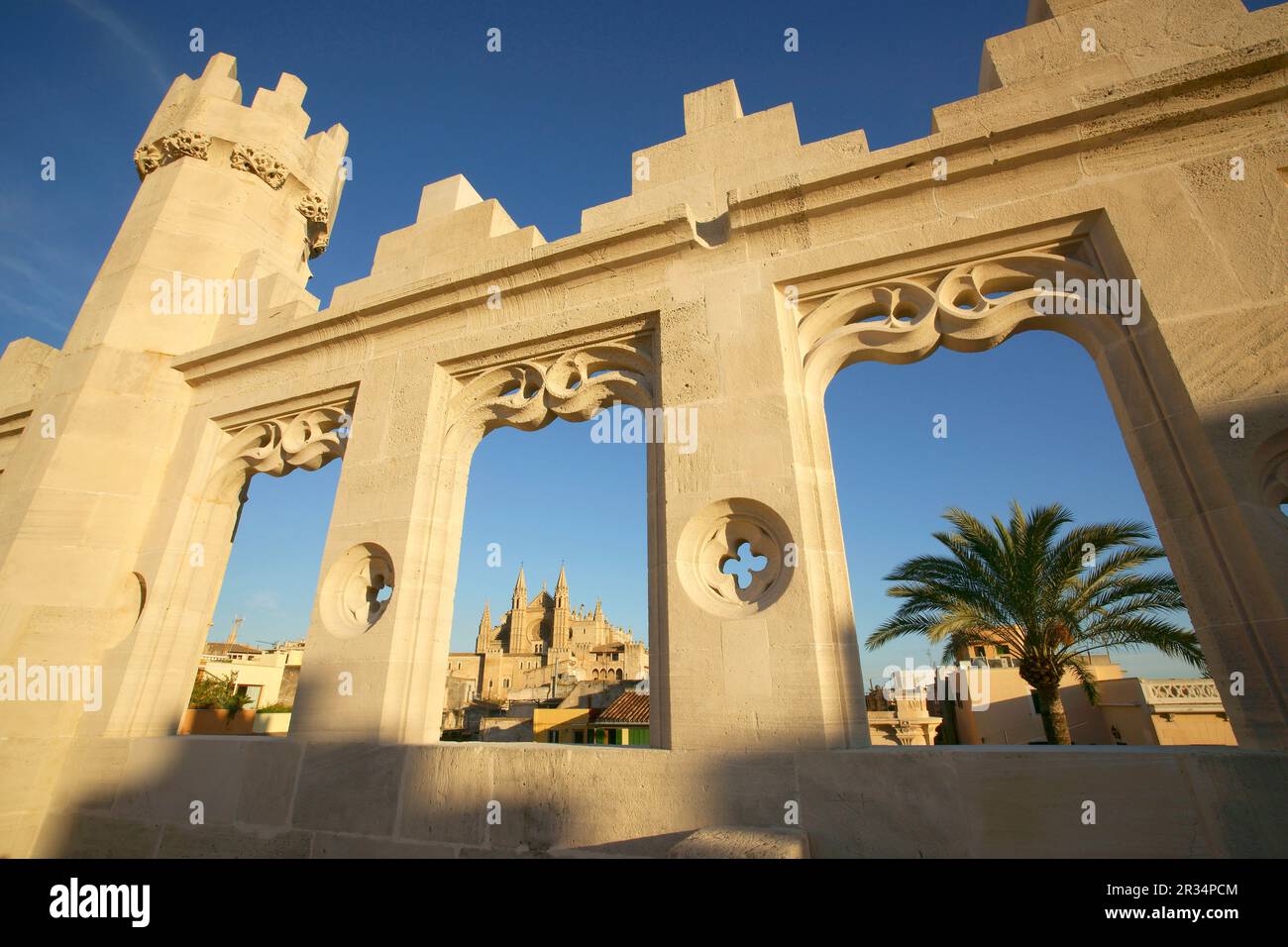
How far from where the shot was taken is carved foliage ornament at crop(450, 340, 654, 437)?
4.02 m

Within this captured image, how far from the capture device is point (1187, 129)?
316 centimetres

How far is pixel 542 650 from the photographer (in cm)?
7225

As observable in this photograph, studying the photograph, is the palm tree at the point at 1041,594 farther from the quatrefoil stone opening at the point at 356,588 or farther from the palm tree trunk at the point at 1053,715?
the quatrefoil stone opening at the point at 356,588

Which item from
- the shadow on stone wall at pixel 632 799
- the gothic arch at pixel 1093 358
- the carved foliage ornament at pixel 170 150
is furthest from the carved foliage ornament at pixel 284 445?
the gothic arch at pixel 1093 358

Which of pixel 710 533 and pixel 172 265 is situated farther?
pixel 172 265

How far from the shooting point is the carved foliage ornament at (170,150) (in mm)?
5895

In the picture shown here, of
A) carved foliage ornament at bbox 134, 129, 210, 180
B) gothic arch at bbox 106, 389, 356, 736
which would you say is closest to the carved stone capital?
carved foliage ornament at bbox 134, 129, 210, 180

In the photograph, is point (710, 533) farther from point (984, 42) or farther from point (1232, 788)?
point (984, 42)

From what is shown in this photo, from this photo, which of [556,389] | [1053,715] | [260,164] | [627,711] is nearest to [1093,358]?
[556,389]

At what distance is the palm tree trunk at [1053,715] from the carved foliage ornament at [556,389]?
33.8ft

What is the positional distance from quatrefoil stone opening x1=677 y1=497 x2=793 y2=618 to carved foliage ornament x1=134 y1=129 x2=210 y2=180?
6555 mm
